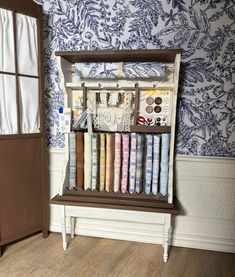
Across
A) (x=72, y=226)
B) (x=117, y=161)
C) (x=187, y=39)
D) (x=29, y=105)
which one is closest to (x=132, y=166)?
(x=117, y=161)

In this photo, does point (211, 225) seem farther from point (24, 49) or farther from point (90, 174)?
point (24, 49)

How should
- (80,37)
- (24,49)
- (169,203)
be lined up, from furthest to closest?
(80,37) → (24,49) → (169,203)

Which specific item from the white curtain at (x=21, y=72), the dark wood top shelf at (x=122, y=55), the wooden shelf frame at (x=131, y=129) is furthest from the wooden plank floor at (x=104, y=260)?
the dark wood top shelf at (x=122, y=55)

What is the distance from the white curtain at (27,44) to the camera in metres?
1.96

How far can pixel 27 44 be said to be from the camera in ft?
6.54

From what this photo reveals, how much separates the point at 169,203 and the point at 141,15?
1431 mm

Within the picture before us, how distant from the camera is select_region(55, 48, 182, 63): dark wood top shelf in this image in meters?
1.75

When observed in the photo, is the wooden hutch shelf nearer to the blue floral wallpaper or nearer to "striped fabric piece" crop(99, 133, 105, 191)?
"striped fabric piece" crop(99, 133, 105, 191)

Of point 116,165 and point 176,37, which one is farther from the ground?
point 176,37

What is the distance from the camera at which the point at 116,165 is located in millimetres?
1959

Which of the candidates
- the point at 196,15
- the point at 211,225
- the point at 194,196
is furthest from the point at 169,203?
the point at 196,15

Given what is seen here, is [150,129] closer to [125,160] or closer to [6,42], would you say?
[125,160]

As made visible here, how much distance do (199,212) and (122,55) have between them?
1.37 metres

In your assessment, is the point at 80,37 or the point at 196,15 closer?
the point at 196,15
